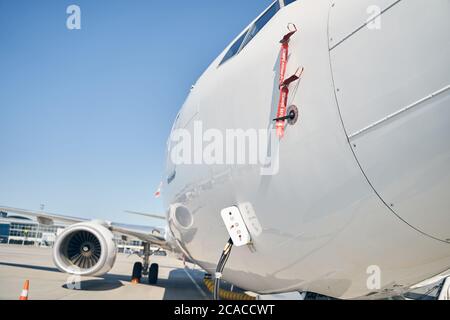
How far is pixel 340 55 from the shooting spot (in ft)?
6.42

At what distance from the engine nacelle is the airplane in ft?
18.4

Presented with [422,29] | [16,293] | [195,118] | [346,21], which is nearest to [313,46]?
[346,21]

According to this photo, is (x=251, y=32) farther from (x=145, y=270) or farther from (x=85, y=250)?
(x=145, y=270)

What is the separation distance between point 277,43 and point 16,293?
7418 millimetres

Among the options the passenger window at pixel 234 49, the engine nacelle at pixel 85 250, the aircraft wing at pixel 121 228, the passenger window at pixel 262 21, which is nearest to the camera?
the passenger window at pixel 262 21

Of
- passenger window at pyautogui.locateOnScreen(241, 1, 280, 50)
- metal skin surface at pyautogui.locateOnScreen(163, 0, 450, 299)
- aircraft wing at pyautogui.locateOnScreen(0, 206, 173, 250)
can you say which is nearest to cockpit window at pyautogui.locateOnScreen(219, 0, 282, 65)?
passenger window at pyautogui.locateOnScreen(241, 1, 280, 50)

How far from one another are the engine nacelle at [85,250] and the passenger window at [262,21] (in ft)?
21.6

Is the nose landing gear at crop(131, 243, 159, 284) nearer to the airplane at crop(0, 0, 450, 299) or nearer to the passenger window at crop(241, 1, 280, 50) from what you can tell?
the airplane at crop(0, 0, 450, 299)

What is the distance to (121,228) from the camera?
422 inches

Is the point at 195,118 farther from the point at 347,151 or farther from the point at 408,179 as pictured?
the point at 408,179

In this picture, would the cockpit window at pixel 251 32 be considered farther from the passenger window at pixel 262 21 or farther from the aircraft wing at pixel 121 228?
the aircraft wing at pixel 121 228

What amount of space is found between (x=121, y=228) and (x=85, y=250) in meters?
2.01

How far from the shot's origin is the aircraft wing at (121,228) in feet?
35.2

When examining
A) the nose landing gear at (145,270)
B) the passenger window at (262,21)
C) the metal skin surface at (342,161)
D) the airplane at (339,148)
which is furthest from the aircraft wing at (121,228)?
the passenger window at (262,21)
